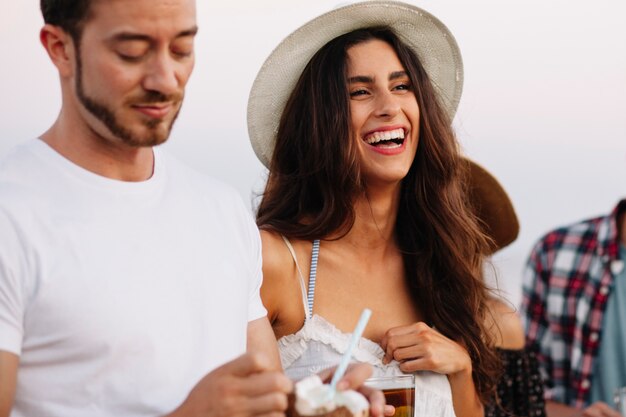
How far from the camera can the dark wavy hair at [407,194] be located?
2977mm

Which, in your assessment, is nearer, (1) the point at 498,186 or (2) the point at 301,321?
(2) the point at 301,321

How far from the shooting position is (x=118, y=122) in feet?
6.49

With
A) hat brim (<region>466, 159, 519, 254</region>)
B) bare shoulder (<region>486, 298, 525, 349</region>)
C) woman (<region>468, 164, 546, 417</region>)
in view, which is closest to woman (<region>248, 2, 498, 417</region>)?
bare shoulder (<region>486, 298, 525, 349</region>)

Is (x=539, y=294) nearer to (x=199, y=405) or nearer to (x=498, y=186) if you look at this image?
(x=498, y=186)

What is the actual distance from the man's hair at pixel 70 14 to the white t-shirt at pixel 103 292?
0.71 ft

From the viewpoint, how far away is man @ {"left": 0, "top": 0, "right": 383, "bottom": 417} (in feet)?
6.16

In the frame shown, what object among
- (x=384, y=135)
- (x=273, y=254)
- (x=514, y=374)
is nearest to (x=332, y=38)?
(x=384, y=135)

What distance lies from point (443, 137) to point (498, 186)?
2.33ft

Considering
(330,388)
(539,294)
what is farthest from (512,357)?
(330,388)

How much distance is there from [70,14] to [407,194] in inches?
55.0

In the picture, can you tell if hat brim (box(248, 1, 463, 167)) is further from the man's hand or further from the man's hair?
the man's hand

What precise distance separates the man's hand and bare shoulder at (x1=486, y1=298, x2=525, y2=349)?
1763 millimetres

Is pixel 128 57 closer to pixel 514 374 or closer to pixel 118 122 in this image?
pixel 118 122

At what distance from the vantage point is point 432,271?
3078mm
